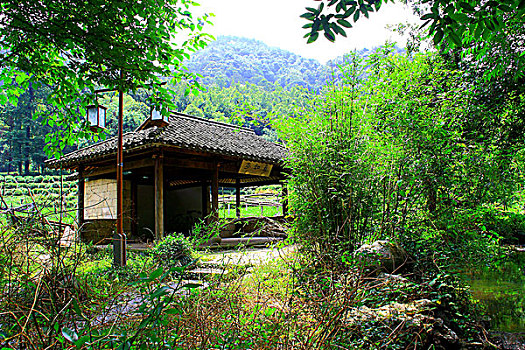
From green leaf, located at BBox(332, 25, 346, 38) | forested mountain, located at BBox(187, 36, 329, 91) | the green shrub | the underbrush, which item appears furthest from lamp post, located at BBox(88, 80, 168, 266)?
forested mountain, located at BBox(187, 36, 329, 91)

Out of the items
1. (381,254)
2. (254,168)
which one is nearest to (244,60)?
(254,168)

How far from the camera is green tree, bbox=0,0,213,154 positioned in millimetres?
2668

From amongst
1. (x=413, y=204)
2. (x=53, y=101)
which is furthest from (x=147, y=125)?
(x=413, y=204)

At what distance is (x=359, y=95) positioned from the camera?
3.49 metres

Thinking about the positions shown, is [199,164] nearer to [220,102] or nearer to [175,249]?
[175,249]

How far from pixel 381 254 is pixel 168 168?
8.02m

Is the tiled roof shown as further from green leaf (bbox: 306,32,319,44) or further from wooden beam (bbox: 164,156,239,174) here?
green leaf (bbox: 306,32,319,44)

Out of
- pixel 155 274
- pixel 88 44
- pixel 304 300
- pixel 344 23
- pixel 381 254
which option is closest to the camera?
pixel 155 274

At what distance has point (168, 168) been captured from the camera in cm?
995

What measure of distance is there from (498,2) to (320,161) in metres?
2.01

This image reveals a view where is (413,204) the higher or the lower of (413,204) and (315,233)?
the higher

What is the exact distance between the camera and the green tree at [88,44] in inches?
105

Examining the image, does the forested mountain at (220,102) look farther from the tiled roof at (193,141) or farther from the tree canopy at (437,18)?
the tree canopy at (437,18)

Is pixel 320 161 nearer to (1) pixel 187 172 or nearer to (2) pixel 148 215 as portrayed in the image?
(1) pixel 187 172
